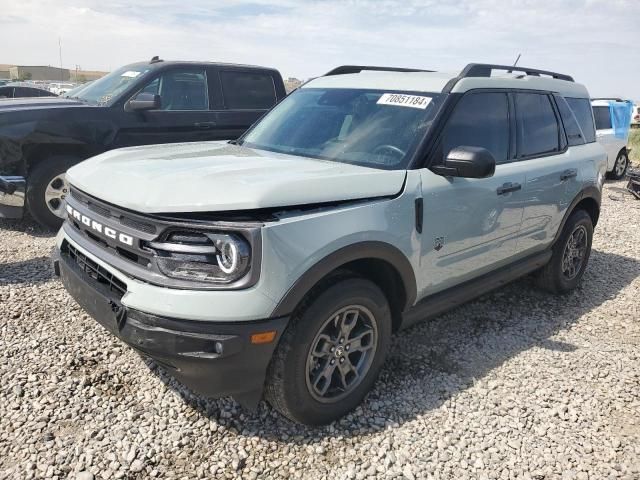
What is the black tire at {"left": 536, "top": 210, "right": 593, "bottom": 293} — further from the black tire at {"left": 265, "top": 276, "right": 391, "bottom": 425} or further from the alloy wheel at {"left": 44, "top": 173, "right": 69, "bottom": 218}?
the alloy wheel at {"left": 44, "top": 173, "right": 69, "bottom": 218}

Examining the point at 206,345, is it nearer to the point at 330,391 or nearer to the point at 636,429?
the point at 330,391

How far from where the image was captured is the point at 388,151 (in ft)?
10.4

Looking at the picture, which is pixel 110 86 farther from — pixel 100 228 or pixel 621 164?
pixel 621 164

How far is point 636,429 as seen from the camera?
9.85 feet

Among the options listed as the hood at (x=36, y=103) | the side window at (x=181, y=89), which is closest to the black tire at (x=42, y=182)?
the hood at (x=36, y=103)

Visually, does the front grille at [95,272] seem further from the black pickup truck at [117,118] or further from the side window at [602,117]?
the side window at [602,117]

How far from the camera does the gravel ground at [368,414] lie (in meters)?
2.57

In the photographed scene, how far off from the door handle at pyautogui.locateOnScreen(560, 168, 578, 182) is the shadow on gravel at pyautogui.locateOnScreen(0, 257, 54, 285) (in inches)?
176

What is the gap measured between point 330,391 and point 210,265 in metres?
1.06

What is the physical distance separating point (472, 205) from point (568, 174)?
61.8 inches

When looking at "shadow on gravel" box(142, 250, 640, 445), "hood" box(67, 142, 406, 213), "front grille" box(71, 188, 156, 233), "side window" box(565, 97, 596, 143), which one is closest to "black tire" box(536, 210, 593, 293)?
"shadow on gravel" box(142, 250, 640, 445)

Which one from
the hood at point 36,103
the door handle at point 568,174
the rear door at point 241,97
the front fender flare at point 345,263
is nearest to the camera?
the front fender flare at point 345,263

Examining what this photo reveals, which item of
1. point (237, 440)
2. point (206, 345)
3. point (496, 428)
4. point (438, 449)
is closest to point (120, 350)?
point (237, 440)

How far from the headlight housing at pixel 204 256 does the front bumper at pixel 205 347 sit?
16 cm
